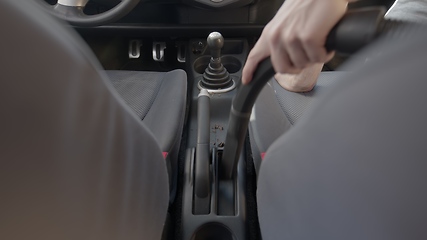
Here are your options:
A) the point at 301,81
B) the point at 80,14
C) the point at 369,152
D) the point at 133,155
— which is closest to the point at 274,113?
the point at 301,81

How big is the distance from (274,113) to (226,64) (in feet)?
1.90

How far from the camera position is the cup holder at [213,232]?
794 millimetres

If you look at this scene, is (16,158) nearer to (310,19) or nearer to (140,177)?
(140,177)

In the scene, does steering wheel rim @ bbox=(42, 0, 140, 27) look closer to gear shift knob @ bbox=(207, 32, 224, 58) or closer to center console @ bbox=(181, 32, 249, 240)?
gear shift knob @ bbox=(207, 32, 224, 58)

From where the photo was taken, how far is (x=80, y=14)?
113 cm

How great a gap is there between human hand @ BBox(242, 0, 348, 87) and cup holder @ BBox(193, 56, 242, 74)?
0.90m

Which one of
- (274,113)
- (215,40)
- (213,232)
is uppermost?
(215,40)

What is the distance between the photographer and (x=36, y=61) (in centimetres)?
30

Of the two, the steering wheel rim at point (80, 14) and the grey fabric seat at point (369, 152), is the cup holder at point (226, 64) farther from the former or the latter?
the grey fabric seat at point (369, 152)

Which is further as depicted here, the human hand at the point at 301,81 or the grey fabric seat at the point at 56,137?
the human hand at the point at 301,81

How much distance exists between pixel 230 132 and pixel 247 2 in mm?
729

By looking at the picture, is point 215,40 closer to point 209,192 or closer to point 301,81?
point 301,81

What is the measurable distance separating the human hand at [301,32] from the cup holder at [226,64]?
90 centimetres

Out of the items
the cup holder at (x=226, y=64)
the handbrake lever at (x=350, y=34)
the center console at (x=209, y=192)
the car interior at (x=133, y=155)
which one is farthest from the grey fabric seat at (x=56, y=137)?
the cup holder at (x=226, y=64)
